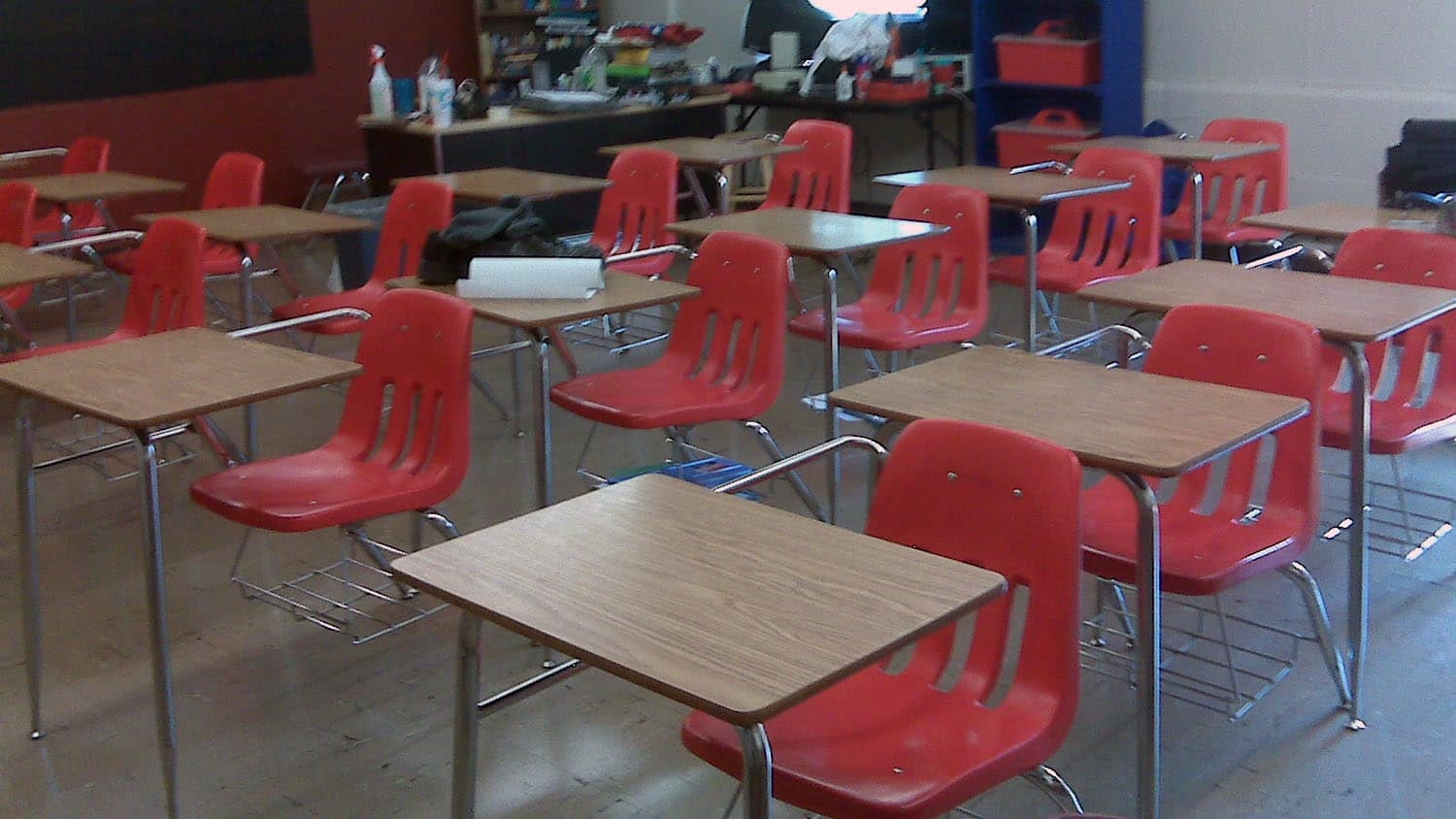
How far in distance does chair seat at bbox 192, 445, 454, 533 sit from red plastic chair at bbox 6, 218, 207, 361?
1.05 metres

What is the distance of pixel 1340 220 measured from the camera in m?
4.19

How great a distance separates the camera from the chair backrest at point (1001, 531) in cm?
204

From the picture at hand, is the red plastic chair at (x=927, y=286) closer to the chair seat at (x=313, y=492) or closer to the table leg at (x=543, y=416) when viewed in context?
the table leg at (x=543, y=416)

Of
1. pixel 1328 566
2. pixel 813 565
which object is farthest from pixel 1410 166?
pixel 813 565

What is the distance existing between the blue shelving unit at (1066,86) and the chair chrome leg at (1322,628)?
4.19 m

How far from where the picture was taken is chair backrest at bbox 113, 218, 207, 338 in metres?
4.18

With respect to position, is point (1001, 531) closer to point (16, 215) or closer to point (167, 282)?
point (167, 282)

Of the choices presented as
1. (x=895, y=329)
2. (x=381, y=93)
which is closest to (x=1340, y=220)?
(x=895, y=329)

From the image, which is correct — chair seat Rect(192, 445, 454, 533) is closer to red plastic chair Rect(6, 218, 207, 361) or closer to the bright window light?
red plastic chair Rect(6, 218, 207, 361)

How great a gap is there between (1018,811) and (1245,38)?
4.85m

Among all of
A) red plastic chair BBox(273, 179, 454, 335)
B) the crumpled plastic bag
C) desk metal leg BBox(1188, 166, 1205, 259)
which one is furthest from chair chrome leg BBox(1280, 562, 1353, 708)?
the crumpled plastic bag

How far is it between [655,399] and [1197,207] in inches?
97.1

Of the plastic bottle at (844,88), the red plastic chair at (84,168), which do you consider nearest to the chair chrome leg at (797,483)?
the plastic bottle at (844,88)

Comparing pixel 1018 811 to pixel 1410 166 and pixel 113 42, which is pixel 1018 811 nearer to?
pixel 1410 166
